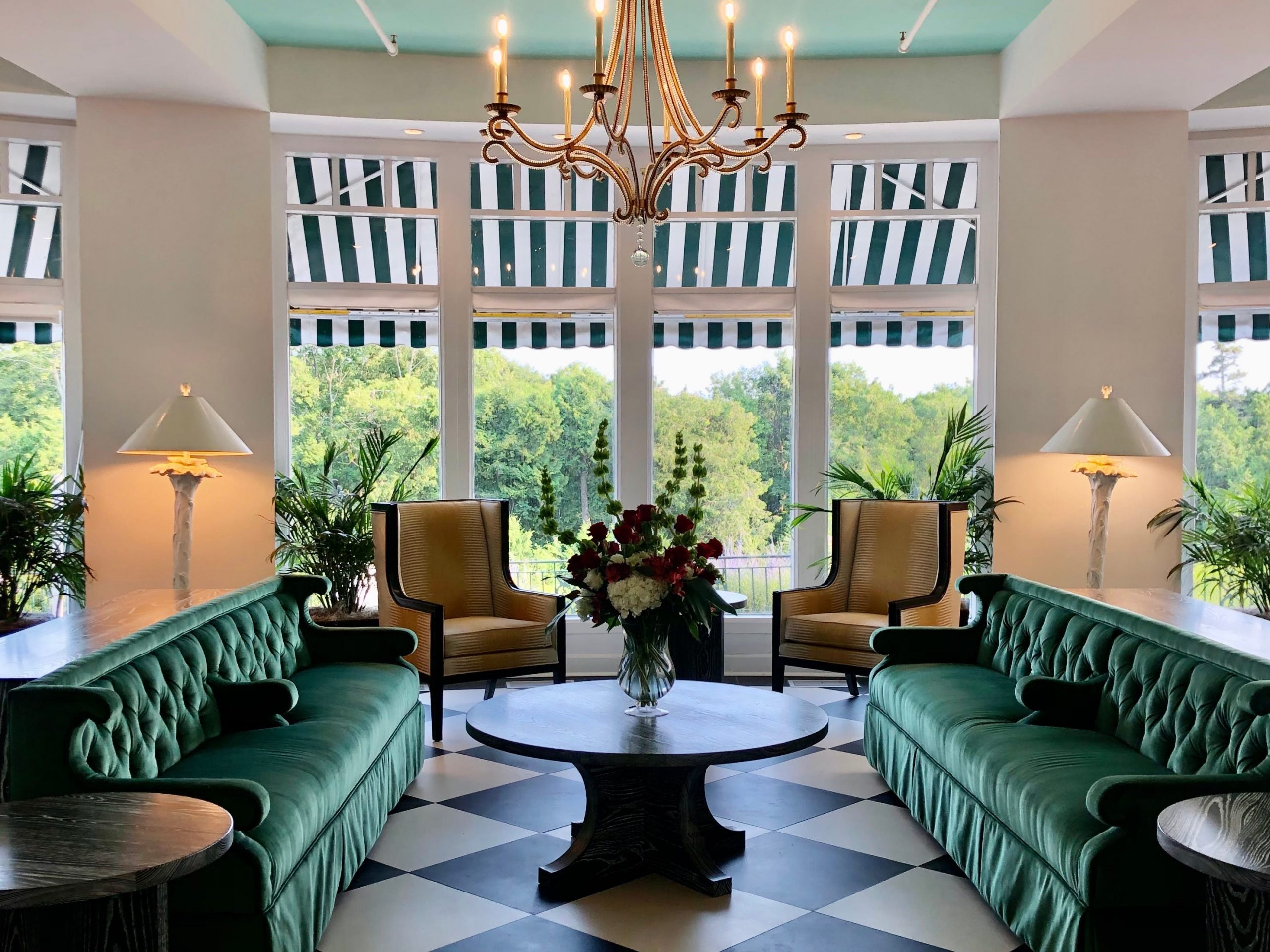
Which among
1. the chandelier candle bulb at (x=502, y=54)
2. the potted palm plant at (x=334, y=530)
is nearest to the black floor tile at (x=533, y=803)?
the potted palm plant at (x=334, y=530)

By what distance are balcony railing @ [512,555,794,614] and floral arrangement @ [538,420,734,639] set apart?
3059mm

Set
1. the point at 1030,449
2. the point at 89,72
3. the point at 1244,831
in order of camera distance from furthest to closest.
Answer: the point at 1030,449, the point at 89,72, the point at 1244,831

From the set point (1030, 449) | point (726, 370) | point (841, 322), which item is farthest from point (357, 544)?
point (1030, 449)

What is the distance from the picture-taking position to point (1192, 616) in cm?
380

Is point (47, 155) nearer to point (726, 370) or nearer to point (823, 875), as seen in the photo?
point (726, 370)

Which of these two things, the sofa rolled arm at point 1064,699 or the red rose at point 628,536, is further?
the red rose at point 628,536

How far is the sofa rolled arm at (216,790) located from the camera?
8.16ft

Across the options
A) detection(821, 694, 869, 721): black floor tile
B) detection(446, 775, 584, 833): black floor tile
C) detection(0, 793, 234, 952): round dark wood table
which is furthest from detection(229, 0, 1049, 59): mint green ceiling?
detection(0, 793, 234, 952): round dark wood table

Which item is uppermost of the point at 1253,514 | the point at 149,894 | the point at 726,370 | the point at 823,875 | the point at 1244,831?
the point at 726,370

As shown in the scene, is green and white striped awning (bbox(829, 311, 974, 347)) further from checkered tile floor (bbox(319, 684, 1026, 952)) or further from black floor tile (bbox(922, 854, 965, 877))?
black floor tile (bbox(922, 854, 965, 877))

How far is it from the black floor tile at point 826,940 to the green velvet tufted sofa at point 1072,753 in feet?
1.07

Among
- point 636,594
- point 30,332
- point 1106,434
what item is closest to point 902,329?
point 1106,434

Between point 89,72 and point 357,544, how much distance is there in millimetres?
2682

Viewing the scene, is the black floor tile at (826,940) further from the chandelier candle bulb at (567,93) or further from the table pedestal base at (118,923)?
the chandelier candle bulb at (567,93)
